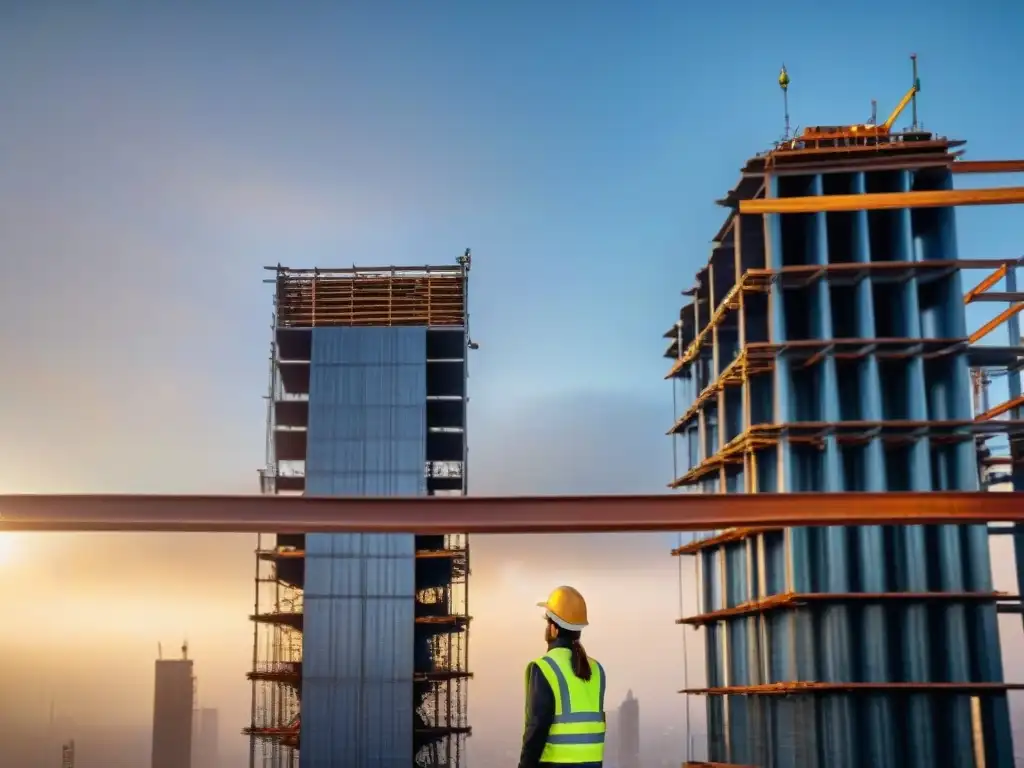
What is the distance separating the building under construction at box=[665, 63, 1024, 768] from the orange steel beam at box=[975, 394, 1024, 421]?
145 mm

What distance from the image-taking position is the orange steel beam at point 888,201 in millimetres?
41656

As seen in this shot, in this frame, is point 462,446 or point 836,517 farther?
point 462,446

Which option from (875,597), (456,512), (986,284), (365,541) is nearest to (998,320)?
(986,284)

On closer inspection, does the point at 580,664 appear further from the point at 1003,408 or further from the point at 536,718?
the point at 1003,408

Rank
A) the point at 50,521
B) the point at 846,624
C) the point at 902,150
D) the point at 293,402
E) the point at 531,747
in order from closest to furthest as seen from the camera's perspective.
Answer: the point at 531,747, the point at 50,521, the point at 846,624, the point at 902,150, the point at 293,402

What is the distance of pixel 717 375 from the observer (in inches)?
1871

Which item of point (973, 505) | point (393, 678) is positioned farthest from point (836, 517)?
point (393, 678)

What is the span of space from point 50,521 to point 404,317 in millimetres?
50639

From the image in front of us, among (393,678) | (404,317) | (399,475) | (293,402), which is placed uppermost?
(404,317)

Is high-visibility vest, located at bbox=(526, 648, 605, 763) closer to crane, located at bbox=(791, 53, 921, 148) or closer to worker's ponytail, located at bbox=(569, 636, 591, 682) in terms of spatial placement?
worker's ponytail, located at bbox=(569, 636, 591, 682)

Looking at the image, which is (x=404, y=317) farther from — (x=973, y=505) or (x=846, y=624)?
(x=973, y=505)

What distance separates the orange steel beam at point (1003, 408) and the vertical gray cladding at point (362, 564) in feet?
75.4

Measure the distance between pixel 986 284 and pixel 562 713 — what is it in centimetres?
4230

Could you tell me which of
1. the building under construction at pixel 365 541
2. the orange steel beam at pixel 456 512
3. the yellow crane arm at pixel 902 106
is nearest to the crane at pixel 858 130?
the yellow crane arm at pixel 902 106
